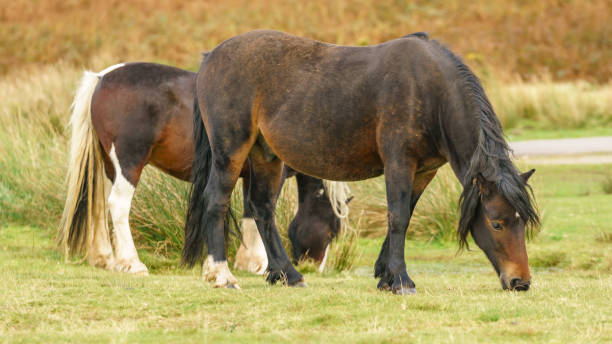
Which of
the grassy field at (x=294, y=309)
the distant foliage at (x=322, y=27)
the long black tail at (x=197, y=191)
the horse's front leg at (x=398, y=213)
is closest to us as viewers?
the grassy field at (x=294, y=309)

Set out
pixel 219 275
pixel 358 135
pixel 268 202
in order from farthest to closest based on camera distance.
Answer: pixel 268 202 < pixel 219 275 < pixel 358 135

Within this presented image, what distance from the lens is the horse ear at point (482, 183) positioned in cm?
613

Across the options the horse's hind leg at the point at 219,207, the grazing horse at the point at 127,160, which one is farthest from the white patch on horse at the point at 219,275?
the grazing horse at the point at 127,160

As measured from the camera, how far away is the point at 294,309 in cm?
573

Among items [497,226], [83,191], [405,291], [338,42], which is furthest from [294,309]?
[338,42]

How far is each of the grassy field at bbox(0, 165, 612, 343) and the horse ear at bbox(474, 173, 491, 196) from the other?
71cm

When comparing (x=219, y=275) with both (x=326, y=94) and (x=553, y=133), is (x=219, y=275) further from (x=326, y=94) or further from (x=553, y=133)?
(x=553, y=133)

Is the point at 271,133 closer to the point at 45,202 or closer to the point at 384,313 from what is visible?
the point at 384,313

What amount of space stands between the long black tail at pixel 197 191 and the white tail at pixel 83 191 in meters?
1.67

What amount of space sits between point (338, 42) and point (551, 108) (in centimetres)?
1642

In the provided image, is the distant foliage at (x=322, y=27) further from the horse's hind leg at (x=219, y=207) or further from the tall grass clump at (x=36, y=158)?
the horse's hind leg at (x=219, y=207)

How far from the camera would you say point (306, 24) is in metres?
40.6

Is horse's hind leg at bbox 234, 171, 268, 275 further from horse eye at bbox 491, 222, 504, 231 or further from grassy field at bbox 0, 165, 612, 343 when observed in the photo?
horse eye at bbox 491, 222, 504, 231

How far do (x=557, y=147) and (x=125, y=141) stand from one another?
11695mm
